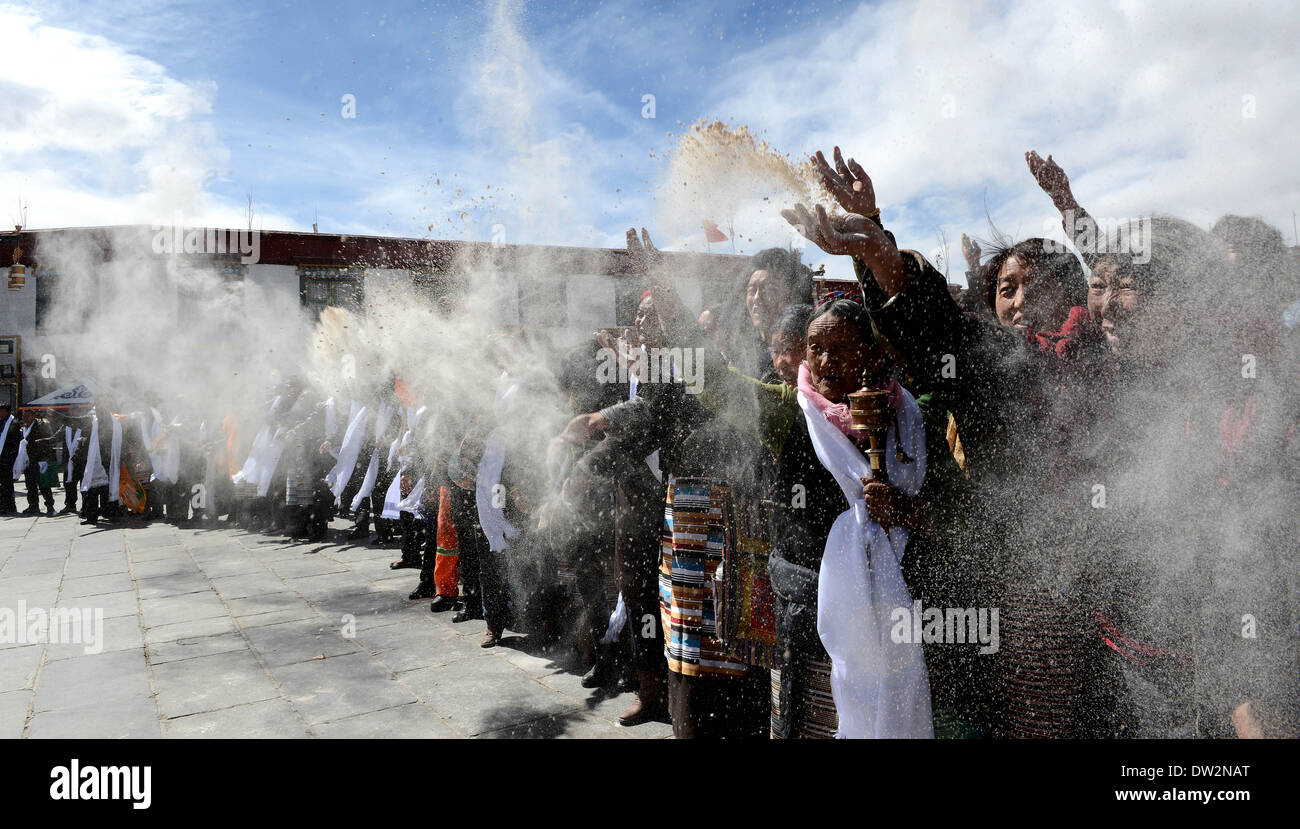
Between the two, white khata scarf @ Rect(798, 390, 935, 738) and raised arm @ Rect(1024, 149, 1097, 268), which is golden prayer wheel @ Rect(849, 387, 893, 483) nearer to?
white khata scarf @ Rect(798, 390, 935, 738)

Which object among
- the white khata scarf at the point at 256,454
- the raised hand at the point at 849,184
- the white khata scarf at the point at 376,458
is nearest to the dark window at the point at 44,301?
the white khata scarf at the point at 256,454

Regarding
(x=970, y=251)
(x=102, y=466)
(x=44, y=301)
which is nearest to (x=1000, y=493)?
(x=970, y=251)

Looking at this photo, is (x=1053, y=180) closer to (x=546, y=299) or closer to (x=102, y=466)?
(x=546, y=299)

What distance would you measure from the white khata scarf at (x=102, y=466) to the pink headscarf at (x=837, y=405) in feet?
42.3

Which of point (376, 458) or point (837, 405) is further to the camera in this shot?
point (376, 458)

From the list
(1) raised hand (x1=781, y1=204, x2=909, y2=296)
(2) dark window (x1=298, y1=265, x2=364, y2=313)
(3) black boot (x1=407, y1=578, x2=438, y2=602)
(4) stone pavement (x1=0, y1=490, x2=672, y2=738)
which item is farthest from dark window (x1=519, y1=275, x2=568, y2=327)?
(1) raised hand (x1=781, y1=204, x2=909, y2=296)

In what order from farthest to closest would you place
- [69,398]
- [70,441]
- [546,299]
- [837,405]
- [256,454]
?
1. [546,299]
2. [69,398]
3. [70,441]
4. [256,454]
5. [837,405]

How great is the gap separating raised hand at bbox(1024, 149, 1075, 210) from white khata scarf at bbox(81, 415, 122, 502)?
43.8 feet

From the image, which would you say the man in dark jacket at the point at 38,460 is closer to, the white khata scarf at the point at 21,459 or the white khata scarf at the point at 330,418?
the white khata scarf at the point at 21,459

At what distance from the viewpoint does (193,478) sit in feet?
38.5

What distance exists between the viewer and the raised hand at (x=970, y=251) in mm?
4480

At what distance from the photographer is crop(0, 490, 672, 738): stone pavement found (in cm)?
386

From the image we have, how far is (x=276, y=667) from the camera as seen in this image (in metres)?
4.75

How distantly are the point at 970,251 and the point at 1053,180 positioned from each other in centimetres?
193
